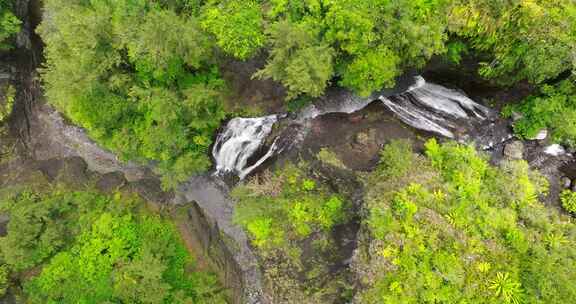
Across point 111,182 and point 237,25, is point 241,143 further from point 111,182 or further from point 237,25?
point 111,182

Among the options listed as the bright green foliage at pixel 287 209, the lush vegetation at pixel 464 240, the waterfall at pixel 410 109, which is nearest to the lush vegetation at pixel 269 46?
the waterfall at pixel 410 109

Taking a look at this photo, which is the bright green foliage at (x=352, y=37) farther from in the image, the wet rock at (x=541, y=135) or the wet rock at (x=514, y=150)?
the wet rock at (x=541, y=135)

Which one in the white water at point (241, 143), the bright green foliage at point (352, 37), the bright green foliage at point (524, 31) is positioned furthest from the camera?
the white water at point (241, 143)

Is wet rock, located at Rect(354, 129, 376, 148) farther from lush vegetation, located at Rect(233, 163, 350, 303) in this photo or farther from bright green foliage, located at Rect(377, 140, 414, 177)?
lush vegetation, located at Rect(233, 163, 350, 303)

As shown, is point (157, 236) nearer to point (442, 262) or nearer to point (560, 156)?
point (442, 262)

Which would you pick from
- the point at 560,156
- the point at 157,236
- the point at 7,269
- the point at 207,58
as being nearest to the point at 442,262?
the point at 560,156
